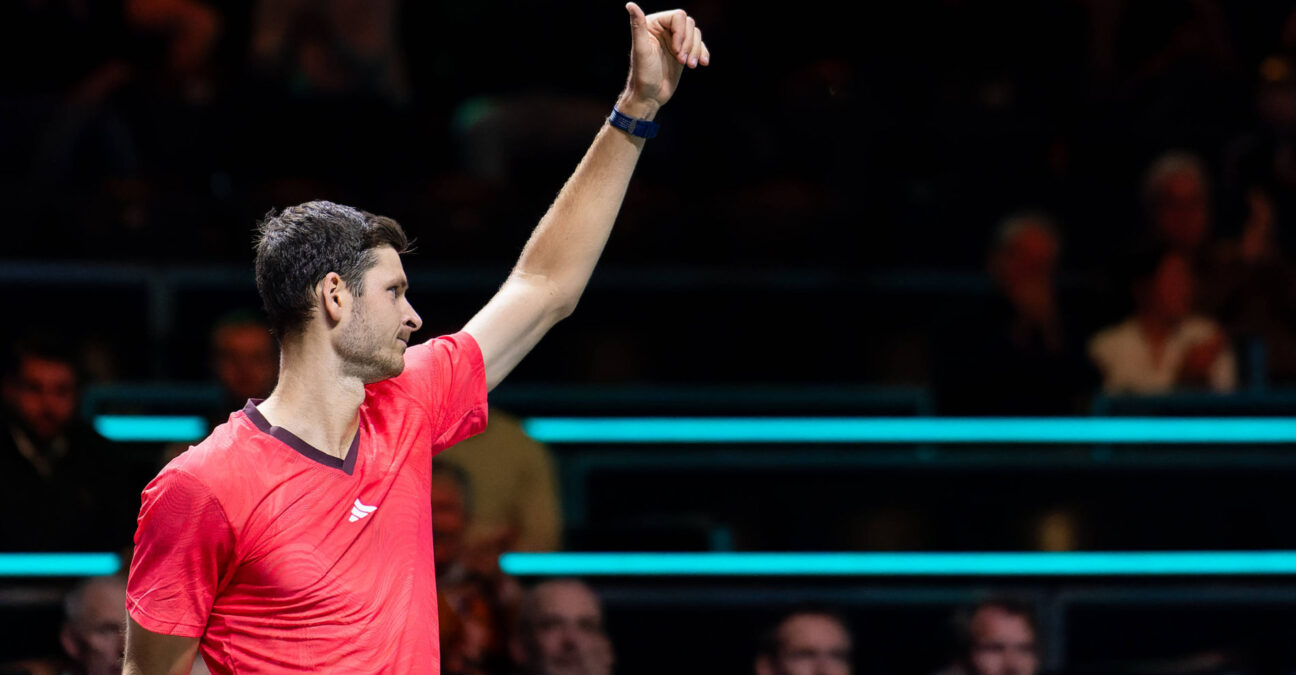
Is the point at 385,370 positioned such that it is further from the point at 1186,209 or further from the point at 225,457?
the point at 1186,209

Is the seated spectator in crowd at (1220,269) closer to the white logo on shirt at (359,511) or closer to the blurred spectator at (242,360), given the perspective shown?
the blurred spectator at (242,360)

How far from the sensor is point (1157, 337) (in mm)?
5230

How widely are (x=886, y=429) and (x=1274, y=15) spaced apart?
3.28 m

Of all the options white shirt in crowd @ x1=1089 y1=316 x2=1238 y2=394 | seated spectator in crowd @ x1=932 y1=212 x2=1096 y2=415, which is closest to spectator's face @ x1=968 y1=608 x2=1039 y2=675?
seated spectator in crowd @ x1=932 y1=212 x2=1096 y2=415

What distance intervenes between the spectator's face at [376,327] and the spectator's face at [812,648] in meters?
2.34

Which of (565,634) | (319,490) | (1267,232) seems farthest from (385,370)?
(1267,232)

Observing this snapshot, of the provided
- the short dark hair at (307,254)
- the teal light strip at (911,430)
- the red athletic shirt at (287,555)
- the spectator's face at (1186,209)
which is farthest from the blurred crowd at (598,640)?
the short dark hair at (307,254)

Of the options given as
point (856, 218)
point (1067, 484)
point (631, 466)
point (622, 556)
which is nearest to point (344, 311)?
point (622, 556)

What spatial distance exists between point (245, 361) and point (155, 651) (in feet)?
8.83

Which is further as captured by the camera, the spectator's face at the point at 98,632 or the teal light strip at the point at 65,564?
the teal light strip at the point at 65,564

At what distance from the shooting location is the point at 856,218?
17.6ft

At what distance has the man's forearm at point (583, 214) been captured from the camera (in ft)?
8.18

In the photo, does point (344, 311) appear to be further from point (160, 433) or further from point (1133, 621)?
point (1133, 621)

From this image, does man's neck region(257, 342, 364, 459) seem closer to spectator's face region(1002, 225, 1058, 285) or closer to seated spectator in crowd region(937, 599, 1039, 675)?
seated spectator in crowd region(937, 599, 1039, 675)
